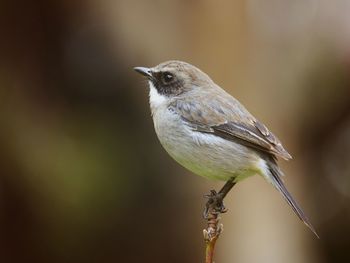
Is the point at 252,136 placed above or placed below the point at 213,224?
above

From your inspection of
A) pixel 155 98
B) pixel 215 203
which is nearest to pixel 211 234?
pixel 215 203

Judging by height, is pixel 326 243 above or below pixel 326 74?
below

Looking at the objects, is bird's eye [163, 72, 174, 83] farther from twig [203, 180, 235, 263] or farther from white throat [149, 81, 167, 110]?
twig [203, 180, 235, 263]

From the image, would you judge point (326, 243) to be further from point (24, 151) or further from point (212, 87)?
point (212, 87)

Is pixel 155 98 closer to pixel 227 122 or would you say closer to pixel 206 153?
pixel 227 122

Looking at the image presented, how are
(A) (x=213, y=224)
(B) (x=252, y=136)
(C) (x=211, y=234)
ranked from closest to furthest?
(C) (x=211, y=234) < (A) (x=213, y=224) < (B) (x=252, y=136)

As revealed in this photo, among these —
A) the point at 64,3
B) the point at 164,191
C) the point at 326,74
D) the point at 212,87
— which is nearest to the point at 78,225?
the point at 164,191
